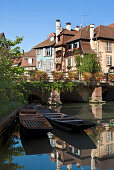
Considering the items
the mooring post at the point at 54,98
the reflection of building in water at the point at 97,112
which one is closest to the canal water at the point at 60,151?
the reflection of building in water at the point at 97,112

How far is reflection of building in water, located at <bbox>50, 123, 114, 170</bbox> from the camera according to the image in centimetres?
658

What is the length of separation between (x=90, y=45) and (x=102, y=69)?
451 cm

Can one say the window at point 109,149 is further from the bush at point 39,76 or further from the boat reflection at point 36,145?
the bush at point 39,76

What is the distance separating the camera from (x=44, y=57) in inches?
1719

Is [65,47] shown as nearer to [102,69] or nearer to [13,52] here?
[102,69]

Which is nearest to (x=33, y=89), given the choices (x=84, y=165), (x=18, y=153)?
(x=18, y=153)

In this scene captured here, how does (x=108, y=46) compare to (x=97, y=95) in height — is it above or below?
above

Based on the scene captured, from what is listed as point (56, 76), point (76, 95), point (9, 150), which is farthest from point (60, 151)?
point (76, 95)

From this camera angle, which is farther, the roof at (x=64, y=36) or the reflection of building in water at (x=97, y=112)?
the roof at (x=64, y=36)

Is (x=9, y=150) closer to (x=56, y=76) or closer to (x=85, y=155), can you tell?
(x=85, y=155)

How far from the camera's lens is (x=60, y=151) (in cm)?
780

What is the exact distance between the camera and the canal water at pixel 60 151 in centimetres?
660

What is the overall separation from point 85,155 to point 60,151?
97 cm

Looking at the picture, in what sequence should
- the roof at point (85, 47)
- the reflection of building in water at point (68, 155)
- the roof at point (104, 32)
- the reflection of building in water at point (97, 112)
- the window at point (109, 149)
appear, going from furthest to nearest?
1. the roof at point (104, 32)
2. the roof at point (85, 47)
3. the reflection of building in water at point (97, 112)
4. the window at point (109, 149)
5. the reflection of building in water at point (68, 155)
